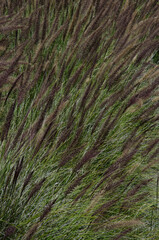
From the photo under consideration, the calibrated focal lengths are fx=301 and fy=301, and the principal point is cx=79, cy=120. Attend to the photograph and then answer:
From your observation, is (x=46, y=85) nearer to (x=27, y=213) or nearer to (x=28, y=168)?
(x=28, y=168)

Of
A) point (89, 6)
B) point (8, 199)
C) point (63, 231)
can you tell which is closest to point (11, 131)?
point (8, 199)

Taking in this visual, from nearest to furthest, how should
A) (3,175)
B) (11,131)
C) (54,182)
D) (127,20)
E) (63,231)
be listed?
(63,231) → (3,175) → (54,182) → (11,131) → (127,20)

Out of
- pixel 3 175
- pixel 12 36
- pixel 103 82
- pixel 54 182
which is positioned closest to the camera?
pixel 3 175

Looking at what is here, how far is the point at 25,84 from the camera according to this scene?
175cm

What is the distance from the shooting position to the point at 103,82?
2.02m

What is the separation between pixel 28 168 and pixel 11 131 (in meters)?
0.47

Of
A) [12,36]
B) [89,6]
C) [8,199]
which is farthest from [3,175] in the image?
[12,36]

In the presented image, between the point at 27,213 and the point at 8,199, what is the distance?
14 centimetres

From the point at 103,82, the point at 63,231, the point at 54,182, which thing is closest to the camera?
the point at 63,231

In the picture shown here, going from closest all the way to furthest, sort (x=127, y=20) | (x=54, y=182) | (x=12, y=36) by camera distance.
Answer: (x=54, y=182) → (x=127, y=20) → (x=12, y=36)

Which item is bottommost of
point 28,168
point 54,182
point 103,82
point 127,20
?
point 54,182

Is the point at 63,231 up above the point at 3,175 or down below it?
below

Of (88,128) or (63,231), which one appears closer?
(63,231)

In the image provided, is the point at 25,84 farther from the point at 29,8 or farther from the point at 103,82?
the point at 29,8
